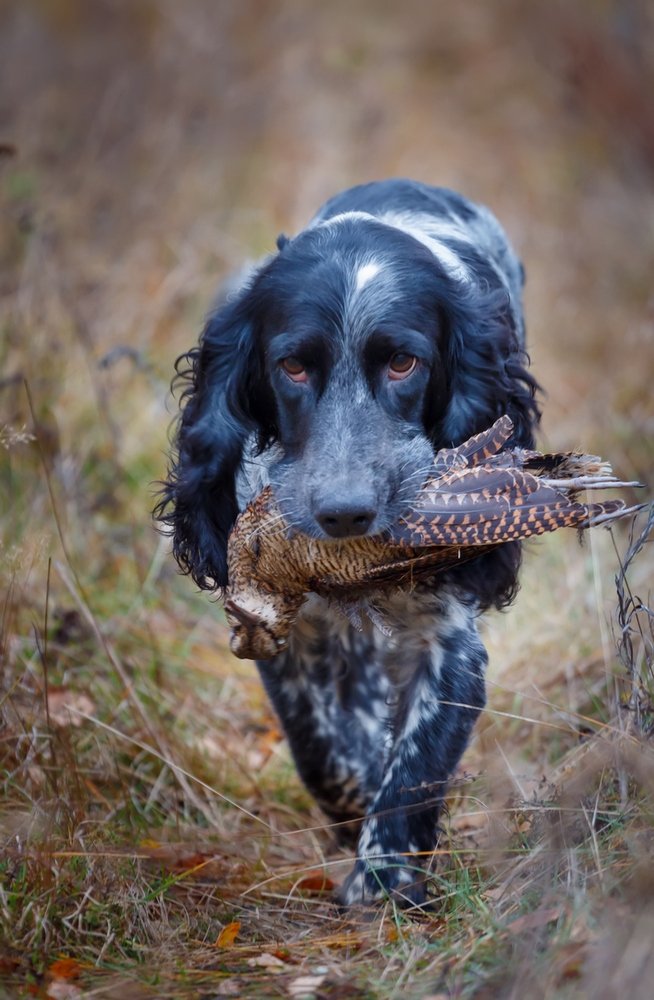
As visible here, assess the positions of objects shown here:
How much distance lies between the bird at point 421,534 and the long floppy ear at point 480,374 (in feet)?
0.89

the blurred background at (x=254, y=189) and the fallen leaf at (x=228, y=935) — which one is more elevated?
the blurred background at (x=254, y=189)

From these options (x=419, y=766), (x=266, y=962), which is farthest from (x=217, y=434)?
(x=266, y=962)

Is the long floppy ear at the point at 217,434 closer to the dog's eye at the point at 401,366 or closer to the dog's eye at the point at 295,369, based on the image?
the dog's eye at the point at 295,369

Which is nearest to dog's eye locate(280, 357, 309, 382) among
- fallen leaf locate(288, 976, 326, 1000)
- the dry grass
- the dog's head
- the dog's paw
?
the dog's head

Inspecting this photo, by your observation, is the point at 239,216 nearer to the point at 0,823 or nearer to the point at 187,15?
the point at 187,15

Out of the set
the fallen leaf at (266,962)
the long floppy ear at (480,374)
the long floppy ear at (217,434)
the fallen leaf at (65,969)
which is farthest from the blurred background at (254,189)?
the fallen leaf at (266,962)

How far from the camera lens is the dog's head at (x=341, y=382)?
333cm

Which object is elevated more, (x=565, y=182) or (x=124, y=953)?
(x=565, y=182)

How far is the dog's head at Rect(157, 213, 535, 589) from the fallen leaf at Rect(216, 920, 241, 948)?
932mm

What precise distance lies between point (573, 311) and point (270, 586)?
17.5 feet

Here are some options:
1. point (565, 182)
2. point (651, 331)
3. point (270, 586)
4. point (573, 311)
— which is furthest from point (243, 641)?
point (565, 182)

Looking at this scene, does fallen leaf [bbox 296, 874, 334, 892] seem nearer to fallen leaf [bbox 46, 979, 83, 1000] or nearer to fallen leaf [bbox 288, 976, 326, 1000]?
fallen leaf [bbox 288, 976, 326, 1000]

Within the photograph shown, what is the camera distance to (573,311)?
8.22m

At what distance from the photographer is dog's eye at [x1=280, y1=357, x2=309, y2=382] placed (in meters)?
3.55
